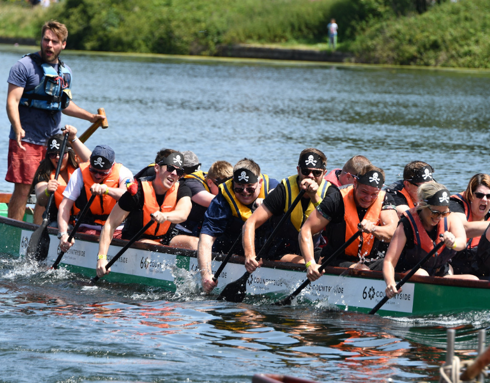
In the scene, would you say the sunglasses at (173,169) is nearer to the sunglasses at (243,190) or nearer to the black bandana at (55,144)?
the sunglasses at (243,190)

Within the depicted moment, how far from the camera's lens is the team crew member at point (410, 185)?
24.6 ft

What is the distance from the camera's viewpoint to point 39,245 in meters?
8.40

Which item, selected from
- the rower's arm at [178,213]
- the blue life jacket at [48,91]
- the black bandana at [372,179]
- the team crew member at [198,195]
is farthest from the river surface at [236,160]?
the blue life jacket at [48,91]

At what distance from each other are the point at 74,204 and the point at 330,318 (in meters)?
2.98

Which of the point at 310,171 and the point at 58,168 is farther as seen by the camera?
the point at 58,168

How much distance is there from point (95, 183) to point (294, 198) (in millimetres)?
2079

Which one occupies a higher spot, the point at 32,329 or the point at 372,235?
the point at 372,235

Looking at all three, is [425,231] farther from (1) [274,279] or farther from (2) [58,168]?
(2) [58,168]

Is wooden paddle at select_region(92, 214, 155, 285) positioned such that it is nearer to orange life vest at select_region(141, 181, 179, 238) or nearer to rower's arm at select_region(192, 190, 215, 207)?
orange life vest at select_region(141, 181, 179, 238)

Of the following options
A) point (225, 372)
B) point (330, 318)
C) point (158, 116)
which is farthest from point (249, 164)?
point (158, 116)

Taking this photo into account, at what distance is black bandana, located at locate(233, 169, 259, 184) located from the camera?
23.0 feet

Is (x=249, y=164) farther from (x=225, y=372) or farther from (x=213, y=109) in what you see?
(x=213, y=109)

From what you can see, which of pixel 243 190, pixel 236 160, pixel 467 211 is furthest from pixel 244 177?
pixel 236 160

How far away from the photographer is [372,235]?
277 inches
